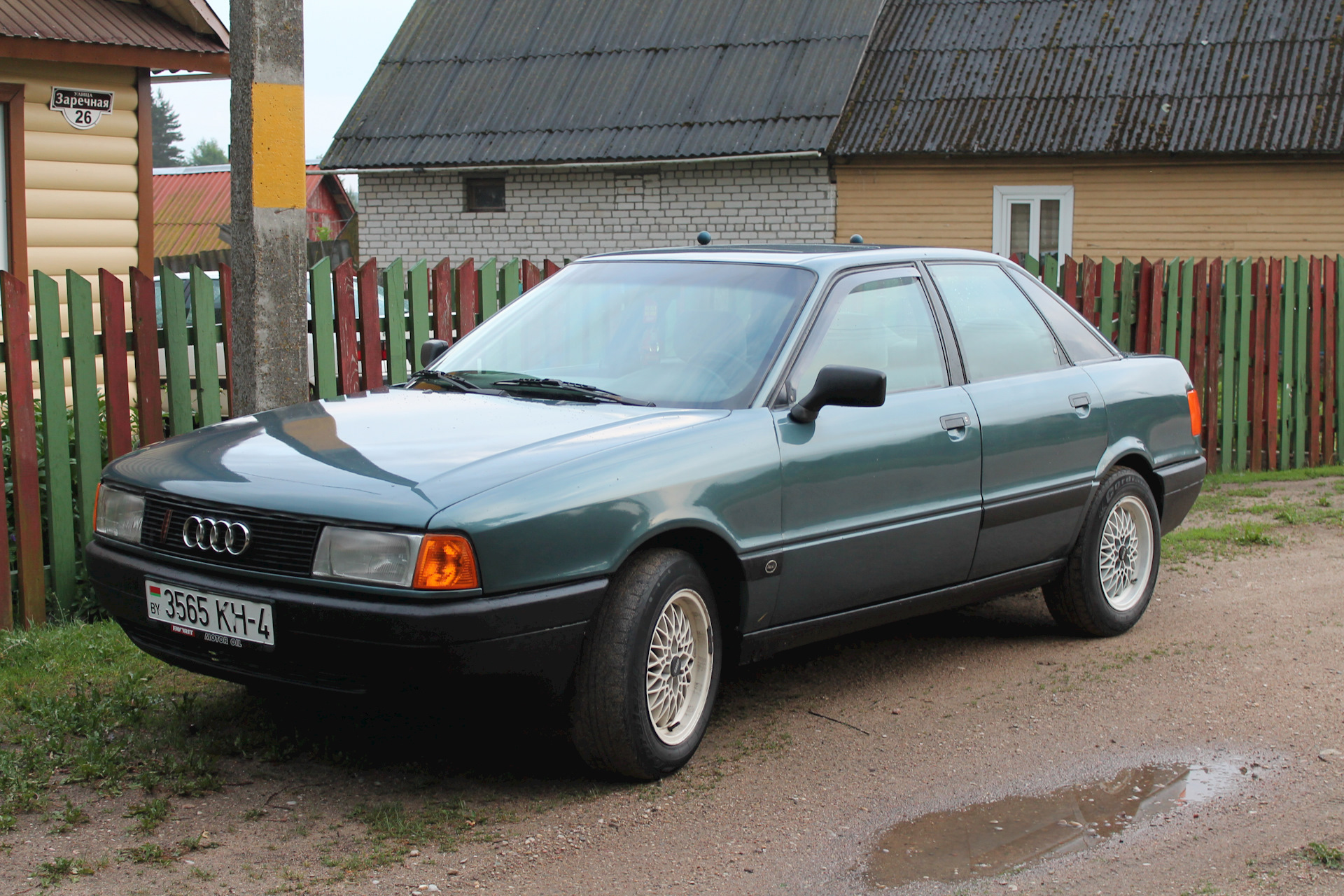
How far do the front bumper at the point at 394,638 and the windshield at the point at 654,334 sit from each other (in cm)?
101

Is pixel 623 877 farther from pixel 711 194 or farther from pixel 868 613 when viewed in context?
pixel 711 194

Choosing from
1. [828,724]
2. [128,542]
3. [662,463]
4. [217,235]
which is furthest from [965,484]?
[217,235]

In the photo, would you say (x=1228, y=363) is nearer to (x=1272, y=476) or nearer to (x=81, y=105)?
(x=1272, y=476)

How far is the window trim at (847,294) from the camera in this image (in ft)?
14.8

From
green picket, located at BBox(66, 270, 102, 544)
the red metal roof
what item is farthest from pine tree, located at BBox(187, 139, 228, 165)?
green picket, located at BBox(66, 270, 102, 544)

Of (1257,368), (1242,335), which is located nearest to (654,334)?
(1242,335)

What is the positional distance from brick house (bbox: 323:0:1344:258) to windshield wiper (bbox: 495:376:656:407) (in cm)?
1386

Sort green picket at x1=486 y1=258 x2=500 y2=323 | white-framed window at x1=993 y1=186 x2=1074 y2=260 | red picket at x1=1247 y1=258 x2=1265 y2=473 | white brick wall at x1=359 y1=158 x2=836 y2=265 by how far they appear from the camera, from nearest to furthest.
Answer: green picket at x1=486 y1=258 x2=500 y2=323, red picket at x1=1247 y1=258 x2=1265 y2=473, white-framed window at x1=993 y1=186 x2=1074 y2=260, white brick wall at x1=359 y1=158 x2=836 y2=265

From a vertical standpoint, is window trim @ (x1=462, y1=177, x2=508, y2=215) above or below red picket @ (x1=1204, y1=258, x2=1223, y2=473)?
above

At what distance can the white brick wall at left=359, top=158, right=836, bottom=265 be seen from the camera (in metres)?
18.9

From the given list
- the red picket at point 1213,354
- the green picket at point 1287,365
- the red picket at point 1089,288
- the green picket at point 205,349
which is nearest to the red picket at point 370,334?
the green picket at point 205,349

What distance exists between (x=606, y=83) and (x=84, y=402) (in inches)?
601

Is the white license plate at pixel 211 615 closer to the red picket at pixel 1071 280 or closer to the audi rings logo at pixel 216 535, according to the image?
the audi rings logo at pixel 216 535

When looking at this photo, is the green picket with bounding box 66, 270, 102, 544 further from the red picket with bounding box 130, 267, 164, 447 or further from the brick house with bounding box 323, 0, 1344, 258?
the brick house with bounding box 323, 0, 1344, 258
